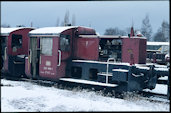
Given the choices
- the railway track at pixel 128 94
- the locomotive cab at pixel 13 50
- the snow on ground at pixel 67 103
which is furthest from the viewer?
the locomotive cab at pixel 13 50

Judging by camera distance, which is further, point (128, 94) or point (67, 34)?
point (67, 34)

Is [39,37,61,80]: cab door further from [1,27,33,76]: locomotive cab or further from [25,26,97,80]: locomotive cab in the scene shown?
[1,27,33,76]: locomotive cab

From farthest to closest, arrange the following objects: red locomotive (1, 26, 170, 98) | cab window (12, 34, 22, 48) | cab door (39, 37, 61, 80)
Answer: cab window (12, 34, 22, 48) → cab door (39, 37, 61, 80) → red locomotive (1, 26, 170, 98)

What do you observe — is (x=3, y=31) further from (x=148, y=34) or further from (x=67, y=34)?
(x=148, y=34)

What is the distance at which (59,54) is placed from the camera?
1040 centimetres

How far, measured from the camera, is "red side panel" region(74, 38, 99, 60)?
10.6 meters

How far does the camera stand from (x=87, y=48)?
1086 centimetres

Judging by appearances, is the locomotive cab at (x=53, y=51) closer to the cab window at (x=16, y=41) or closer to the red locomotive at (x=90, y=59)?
the red locomotive at (x=90, y=59)

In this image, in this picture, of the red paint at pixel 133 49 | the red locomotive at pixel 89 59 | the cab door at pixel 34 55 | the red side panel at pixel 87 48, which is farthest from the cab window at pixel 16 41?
the red paint at pixel 133 49

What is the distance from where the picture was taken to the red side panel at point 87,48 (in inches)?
416

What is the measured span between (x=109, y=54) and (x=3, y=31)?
6.71 meters

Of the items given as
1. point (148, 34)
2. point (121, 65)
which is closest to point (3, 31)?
point (121, 65)

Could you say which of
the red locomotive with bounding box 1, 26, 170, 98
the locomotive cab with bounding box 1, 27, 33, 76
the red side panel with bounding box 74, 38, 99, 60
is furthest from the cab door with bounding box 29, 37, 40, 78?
the red side panel with bounding box 74, 38, 99, 60

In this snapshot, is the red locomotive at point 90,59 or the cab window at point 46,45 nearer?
the red locomotive at point 90,59
